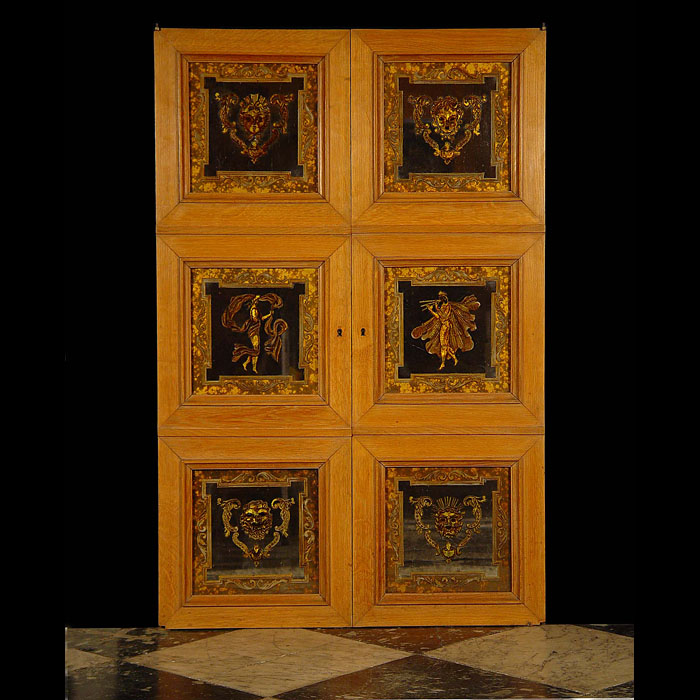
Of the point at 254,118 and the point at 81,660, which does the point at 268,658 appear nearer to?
the point at 81,660

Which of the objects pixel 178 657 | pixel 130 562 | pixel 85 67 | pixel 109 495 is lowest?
pixel 178 657

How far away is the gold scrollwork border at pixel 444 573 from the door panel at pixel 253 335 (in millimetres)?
322

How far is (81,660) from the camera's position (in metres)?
3.56

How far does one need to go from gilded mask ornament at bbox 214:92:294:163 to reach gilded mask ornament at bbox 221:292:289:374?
57cm

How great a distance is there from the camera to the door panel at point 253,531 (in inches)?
154

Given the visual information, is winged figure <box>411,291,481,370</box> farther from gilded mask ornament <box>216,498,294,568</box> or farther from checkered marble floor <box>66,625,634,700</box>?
checkered marble floor <box>66,625,634,700</box>

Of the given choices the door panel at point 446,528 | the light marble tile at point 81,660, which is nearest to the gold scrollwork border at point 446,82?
the door panel at point 446,528

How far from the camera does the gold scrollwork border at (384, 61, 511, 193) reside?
3881 millimetres

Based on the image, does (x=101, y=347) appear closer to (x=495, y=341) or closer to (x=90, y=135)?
(x=90, y=135)

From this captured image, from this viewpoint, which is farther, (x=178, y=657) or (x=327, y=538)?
(x=327, y=538)

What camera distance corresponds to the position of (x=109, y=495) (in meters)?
3.92

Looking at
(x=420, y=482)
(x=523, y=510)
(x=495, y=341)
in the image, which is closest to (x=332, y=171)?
(x=495, y=341)
